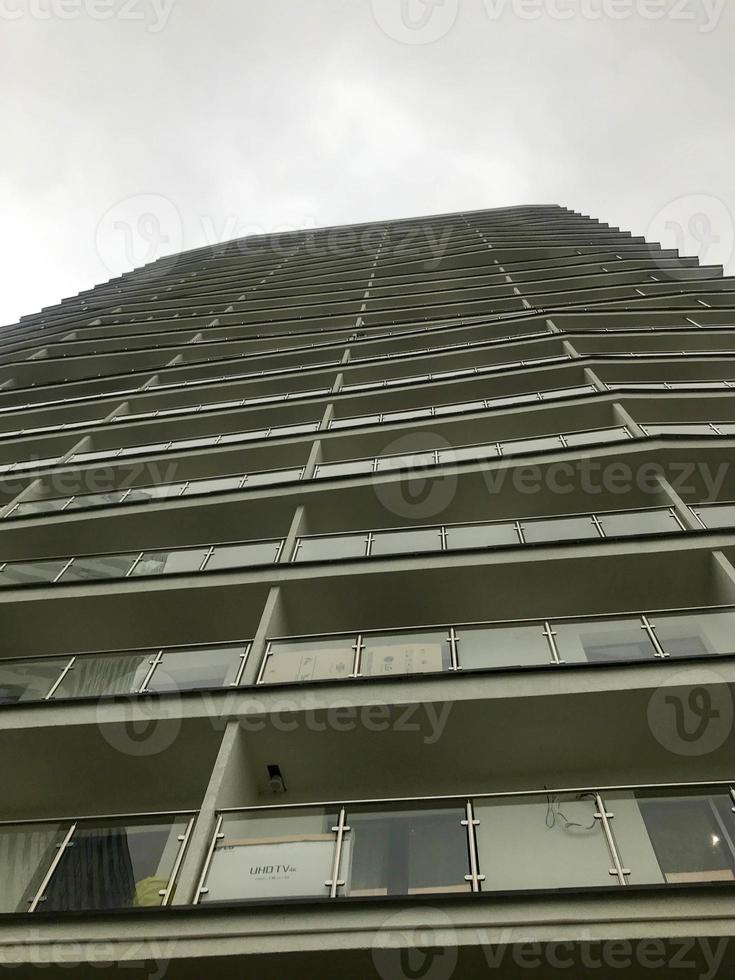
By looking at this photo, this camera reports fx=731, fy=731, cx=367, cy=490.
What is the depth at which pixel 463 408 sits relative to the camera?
14.9m

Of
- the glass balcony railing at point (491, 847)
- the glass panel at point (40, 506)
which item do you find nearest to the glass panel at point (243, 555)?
the glass panel at point (40, 506)

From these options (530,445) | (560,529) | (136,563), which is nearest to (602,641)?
(560,529)

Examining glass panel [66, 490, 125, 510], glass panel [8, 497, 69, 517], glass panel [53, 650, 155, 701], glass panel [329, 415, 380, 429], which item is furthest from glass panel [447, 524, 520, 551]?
glass panel [8, 497, 69, 517]

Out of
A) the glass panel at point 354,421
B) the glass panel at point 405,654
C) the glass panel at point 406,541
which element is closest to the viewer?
the glass panel at point 405,654

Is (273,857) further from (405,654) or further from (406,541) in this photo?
(406,541)

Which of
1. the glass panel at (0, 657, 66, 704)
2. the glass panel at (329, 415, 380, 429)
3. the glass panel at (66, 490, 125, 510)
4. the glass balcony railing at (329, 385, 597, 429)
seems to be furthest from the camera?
the glass panel at (329, 415, 380, 429)

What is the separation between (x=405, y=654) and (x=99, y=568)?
535cm

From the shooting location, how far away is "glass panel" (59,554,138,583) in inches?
426

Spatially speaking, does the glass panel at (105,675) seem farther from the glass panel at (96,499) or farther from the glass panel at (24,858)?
the glass panel at (96,499)

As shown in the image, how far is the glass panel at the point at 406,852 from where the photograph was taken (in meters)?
5.39

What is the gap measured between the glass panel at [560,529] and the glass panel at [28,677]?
20.2 ft

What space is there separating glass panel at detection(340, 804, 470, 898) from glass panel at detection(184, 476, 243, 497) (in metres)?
8.15

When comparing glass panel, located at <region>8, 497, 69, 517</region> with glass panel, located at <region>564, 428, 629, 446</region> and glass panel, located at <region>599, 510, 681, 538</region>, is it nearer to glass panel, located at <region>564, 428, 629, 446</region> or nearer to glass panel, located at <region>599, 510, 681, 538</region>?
glass panel, located at <region>564, 428, 629, 446</region>

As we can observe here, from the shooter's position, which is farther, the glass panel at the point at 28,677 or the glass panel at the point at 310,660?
the glass panel at the point at 28,677
